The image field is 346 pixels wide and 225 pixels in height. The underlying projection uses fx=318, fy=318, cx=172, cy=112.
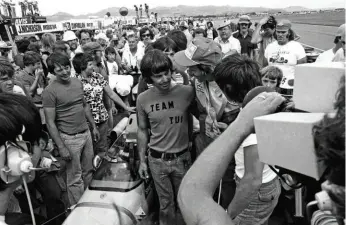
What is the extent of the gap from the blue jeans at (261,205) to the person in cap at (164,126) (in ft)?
3.28

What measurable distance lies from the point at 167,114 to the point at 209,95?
1.51 ft

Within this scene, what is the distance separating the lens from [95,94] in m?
4.56

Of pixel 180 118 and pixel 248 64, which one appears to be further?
pixel 180 118

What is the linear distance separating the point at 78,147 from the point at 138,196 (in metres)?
1.38

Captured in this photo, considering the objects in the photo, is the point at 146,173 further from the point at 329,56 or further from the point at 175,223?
the point at 329,56

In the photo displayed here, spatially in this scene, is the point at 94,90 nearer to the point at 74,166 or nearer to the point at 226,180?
the point at 74,166

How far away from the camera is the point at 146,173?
3121 mm

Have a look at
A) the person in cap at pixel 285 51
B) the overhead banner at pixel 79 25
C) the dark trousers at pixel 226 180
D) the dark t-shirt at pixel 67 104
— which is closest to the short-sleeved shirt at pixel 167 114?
the dark trousers at pixel 226 180

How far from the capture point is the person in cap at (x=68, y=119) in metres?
3.77

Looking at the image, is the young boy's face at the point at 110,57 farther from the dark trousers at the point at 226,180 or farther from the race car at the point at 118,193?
the dark trousers at the point at 226,180

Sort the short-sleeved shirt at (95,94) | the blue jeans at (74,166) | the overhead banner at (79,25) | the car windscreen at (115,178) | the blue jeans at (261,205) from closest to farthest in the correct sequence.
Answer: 1. the blue jeans at (261,205)
2. the car windscreen at (115,178)
3. the blue jeans at (74,166)
4. the short-sleeved shirt at (95,94)
5. the overhead banner at (79,25)

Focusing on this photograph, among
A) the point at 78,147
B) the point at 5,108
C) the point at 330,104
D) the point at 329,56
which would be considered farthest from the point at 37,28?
the point at 330,104

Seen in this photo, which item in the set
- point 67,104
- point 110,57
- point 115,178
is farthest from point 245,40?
point 115,178

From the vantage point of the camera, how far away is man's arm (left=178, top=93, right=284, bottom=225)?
3.81 feet
